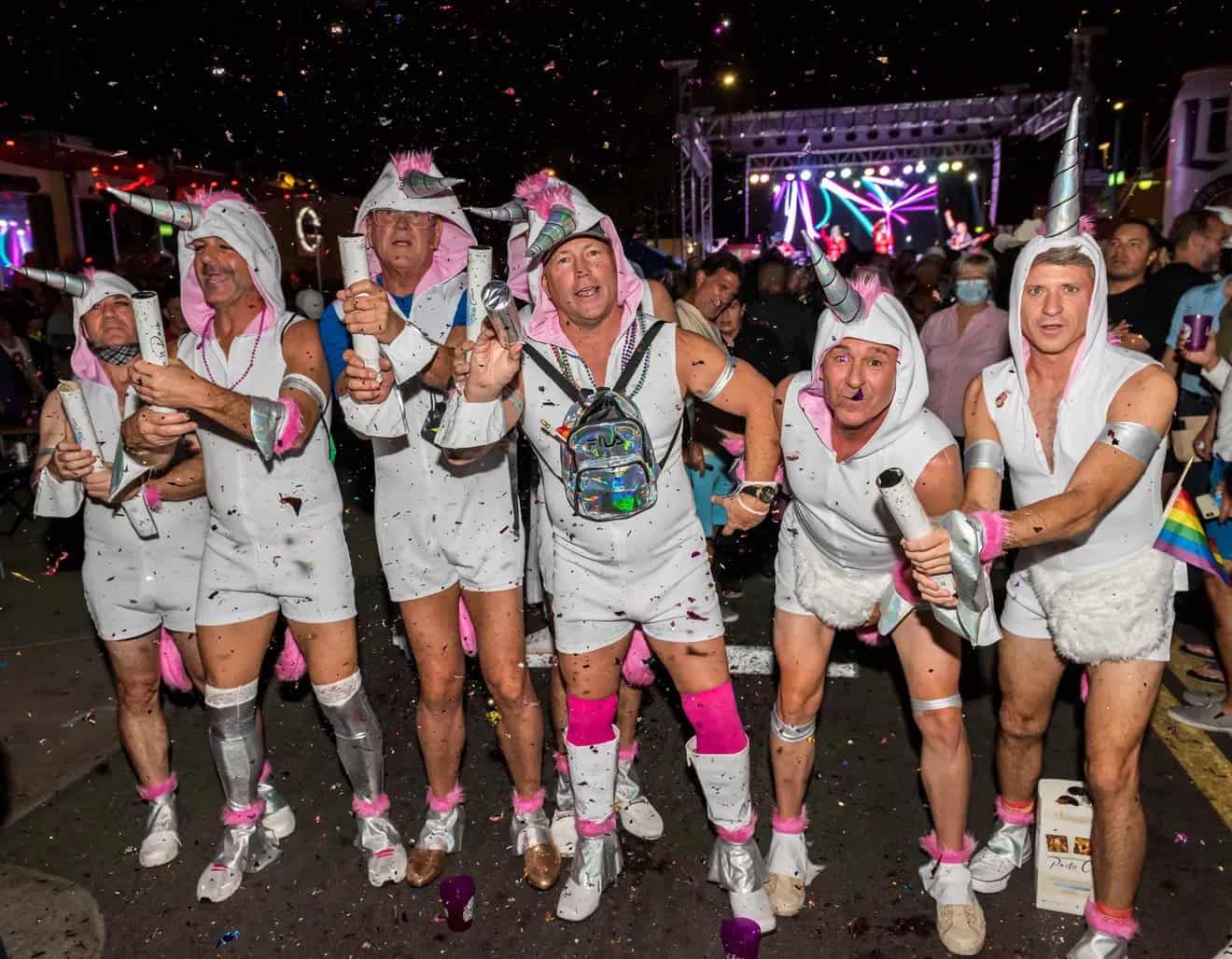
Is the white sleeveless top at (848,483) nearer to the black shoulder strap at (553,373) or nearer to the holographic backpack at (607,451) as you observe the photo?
the holographic backpack at (607,451)

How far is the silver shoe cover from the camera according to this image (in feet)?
9.06

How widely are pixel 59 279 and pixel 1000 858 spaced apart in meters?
3.85

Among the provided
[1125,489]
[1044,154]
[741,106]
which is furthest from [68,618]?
[1044,154]

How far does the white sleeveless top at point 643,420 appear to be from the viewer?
→ 2.92m

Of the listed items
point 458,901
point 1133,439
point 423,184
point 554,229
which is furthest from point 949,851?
point 423,184

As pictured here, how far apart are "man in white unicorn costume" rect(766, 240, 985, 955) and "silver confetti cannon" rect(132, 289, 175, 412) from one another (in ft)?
6.21

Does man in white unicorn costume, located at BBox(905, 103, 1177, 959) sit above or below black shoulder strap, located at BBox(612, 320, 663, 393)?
below

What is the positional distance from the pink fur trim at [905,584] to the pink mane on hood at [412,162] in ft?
7.15

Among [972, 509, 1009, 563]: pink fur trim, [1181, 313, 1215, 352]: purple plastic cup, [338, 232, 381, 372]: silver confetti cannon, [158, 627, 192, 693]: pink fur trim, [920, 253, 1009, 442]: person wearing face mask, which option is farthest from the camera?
[920, 253, 1009, 442]: person wearing face mask

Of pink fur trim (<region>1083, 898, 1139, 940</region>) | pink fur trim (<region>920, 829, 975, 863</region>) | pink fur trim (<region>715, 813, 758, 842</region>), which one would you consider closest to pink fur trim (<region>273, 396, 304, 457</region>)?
pink fur trim (<region>715, 813, 758, 842</region>)

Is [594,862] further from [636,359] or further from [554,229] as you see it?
[554,229]

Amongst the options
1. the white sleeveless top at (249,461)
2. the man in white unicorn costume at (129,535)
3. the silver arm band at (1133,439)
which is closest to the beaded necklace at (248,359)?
the white sleeveless top at (249,461)

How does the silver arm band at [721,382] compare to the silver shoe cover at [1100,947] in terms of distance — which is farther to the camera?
the silver arm band at [721,382]

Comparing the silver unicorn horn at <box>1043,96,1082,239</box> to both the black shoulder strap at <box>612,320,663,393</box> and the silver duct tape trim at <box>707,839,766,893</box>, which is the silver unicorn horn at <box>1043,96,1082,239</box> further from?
the silver duct tape trim at <box>707,839,766,893</box>
